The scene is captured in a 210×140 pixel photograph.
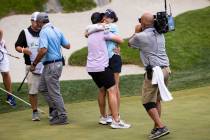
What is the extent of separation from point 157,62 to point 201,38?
37.4 feet

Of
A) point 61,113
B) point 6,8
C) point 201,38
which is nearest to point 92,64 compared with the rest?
point 61,113

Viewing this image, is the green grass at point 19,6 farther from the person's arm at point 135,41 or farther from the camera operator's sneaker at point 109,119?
the person's arm at point 135,41

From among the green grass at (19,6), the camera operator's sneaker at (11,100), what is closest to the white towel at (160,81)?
the camera operator's sneaker at (11,100)

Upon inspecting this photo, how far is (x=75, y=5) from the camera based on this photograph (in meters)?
22.8

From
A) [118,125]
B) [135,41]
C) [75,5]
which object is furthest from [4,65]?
[75,5]

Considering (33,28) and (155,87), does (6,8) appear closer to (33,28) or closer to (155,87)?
(33,28)

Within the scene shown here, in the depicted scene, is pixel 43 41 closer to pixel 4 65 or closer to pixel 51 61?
pixel 51 61

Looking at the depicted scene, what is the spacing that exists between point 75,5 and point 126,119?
14381 mm

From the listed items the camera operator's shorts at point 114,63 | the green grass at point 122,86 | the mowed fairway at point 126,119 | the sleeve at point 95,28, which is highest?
the sleeve at point 95,28

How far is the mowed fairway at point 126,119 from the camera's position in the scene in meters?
7.69

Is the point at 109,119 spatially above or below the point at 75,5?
below

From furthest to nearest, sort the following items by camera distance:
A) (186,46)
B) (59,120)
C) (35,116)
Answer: (186,46) → (35,116) → (59,120)

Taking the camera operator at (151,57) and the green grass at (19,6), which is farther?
the green grass at (19,6)

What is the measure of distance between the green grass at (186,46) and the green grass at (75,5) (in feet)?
12.4
